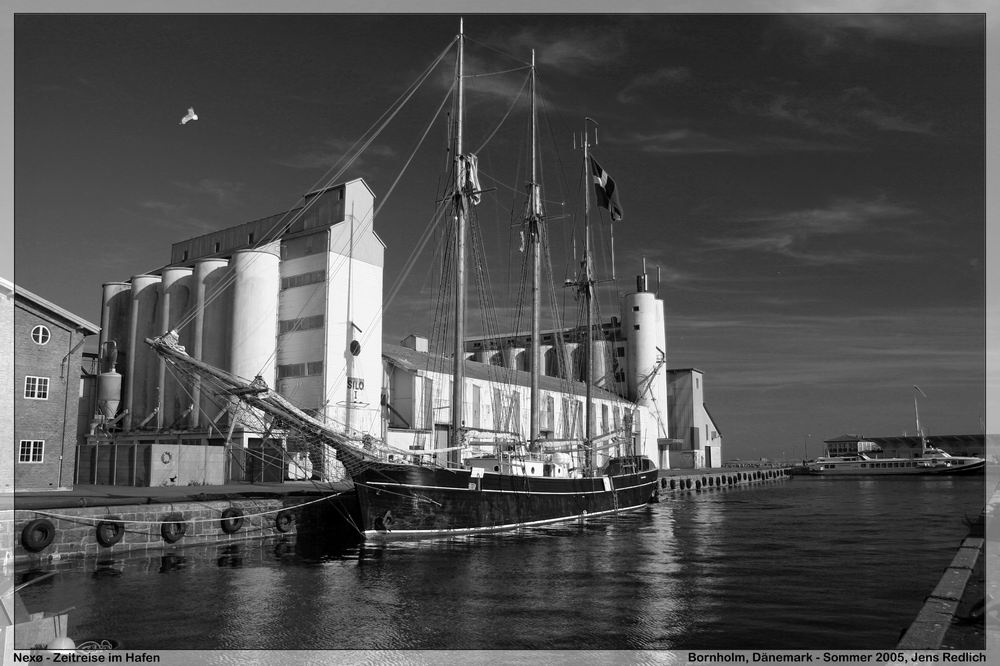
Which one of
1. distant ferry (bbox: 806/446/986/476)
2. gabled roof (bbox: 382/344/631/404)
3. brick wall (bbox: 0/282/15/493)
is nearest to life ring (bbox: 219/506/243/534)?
brick wall (bbox: 0/282/15/493)

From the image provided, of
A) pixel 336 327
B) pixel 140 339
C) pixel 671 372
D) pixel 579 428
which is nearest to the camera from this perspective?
pixel 336 327

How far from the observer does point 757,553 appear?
97.1ft

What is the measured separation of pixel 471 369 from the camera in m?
69.4

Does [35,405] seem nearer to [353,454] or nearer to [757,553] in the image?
[353,454]

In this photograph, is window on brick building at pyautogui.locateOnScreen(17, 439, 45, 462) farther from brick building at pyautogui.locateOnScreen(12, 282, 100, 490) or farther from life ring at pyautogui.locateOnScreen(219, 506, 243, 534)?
life ring at pyautogui.locateOnScreen(219, 506, 243, 534)

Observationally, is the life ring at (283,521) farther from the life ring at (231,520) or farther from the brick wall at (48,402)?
the brick wall at (48,402)

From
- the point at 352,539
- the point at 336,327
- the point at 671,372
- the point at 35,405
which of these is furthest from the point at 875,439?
the point at 35,405

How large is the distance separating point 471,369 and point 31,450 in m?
40.5

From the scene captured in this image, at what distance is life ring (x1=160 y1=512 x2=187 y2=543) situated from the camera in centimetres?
2802

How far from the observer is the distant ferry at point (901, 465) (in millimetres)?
113750

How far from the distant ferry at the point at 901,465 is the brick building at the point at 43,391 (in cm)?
11470

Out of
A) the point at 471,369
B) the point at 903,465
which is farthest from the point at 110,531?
the point at 903,465

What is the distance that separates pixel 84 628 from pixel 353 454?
15.6 metres

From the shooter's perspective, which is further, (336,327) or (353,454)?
(336,327)
